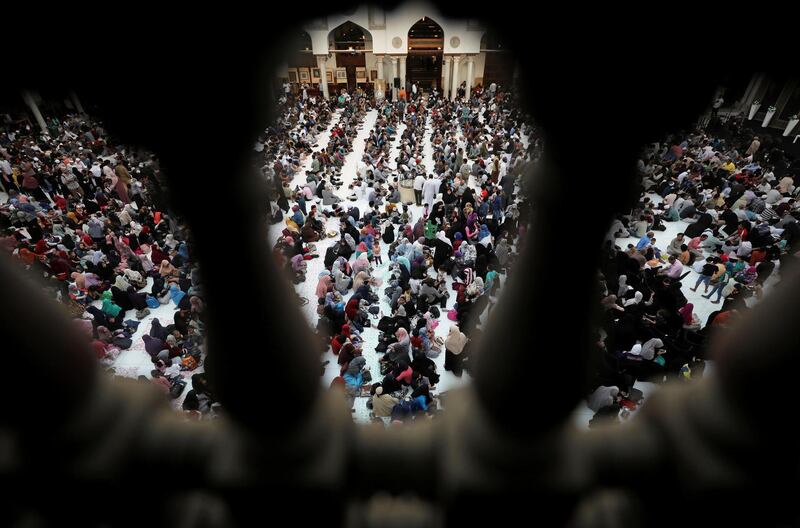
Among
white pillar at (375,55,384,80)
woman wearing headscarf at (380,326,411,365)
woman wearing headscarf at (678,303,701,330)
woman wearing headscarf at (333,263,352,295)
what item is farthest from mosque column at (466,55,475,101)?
woman wearing headscarf at (380,326,411,365)

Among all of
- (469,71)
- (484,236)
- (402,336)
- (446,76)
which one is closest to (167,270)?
(402,336)

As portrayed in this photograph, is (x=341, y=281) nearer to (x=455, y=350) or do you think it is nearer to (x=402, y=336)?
(x=402, y=336)

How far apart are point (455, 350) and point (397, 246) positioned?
4442 mm

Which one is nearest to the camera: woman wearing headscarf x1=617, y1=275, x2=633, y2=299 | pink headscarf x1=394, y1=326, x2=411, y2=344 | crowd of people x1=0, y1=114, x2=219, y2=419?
pink headscarf x1=394, y1=326, x2=411, y2=344

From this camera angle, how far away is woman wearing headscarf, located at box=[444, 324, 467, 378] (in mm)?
7770

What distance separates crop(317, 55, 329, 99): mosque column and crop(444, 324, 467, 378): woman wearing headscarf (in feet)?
88.2

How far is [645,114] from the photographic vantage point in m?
0.92

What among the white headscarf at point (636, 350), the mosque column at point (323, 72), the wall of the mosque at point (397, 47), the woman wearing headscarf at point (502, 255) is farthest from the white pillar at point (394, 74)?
the white headscarf at point (636, 350)

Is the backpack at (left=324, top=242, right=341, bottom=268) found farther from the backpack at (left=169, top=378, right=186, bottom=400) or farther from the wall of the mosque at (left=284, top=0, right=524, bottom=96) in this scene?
the wall of the mosque at (left=284, top=0, right=524, bottom=96)

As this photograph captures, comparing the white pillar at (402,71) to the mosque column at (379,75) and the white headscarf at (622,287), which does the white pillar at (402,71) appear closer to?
the mosque column at (379,75)

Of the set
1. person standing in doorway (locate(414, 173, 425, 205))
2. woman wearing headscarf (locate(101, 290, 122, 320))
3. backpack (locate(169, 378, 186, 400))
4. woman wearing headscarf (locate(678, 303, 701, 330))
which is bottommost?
backpack (locate(169, 378, 186, 400))

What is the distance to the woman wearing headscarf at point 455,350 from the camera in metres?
7.77

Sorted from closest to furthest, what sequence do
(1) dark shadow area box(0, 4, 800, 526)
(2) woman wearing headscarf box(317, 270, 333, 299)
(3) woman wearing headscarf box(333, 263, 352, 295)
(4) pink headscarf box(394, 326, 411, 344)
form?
(1) dark shadow area box(0, 4, 800, 526)
(4) pink headscarf box(394, 326, 411, 344)
(2) woman wearing headscarf box(317, 270, 333, 299)
(3) woman wearing headscarf box(333, 263, 352, 295)

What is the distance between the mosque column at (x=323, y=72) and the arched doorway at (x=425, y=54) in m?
6.13
